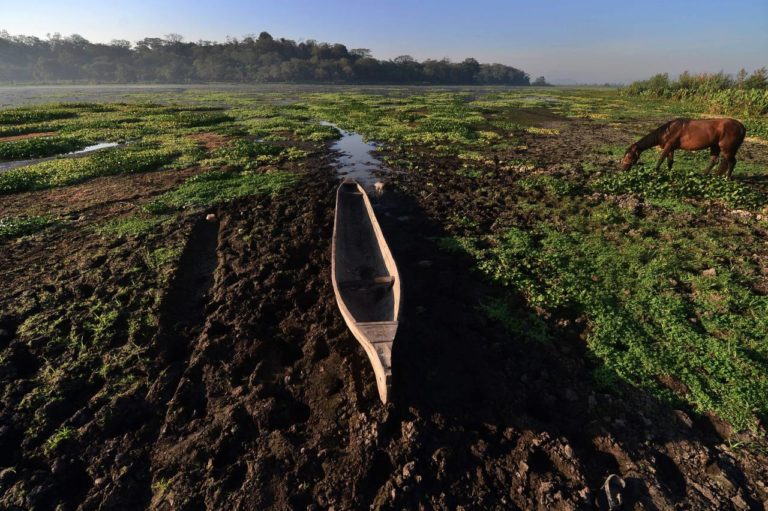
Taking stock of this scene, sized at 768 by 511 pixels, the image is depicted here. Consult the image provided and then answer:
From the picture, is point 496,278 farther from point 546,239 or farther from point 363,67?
point 363,67

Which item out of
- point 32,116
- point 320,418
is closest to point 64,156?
point 32,116

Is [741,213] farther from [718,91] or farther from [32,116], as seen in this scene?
[32,116]

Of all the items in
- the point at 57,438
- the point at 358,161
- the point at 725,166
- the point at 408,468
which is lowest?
the point at 57,438

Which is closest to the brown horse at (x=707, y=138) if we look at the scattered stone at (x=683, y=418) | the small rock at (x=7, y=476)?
the scattered stone at (x=683, y=418)

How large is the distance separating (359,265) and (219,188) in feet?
23.3

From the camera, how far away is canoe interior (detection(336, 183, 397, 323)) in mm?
6174

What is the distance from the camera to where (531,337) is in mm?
5789

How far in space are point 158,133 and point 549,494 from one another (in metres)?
26.8

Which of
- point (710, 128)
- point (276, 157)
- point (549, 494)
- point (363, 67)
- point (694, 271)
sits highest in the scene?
point (363, 67)

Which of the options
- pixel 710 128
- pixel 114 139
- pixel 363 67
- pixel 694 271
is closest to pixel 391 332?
pixel 694 271

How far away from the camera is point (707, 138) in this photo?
11.6m

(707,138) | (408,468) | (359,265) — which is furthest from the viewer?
(707,138)

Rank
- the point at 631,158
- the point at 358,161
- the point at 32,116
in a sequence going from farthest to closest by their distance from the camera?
the point at 32,116, the point at 358,161, the point at 631,158

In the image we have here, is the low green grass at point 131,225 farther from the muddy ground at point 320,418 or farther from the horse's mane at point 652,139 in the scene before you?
the horse's mane at point 652,139
